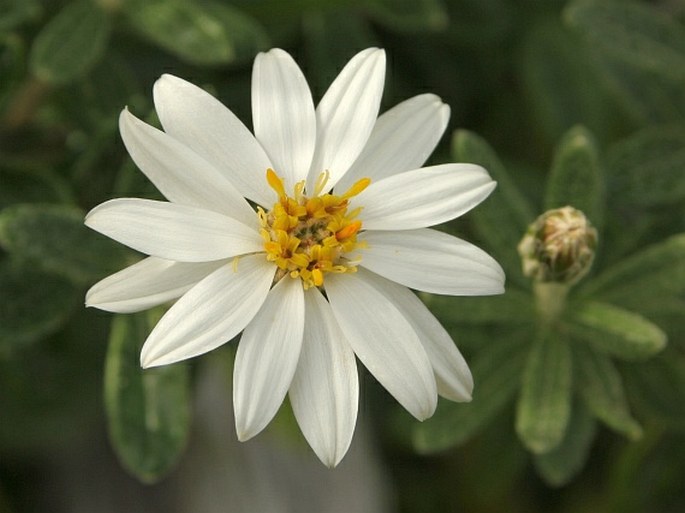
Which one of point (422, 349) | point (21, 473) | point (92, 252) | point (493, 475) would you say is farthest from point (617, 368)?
point (21, 473)

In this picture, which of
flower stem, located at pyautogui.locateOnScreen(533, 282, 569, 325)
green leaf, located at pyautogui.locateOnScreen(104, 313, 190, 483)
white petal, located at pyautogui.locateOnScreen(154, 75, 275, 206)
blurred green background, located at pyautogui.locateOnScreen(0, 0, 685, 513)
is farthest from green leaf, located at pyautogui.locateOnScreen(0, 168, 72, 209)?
flower stem, located at pyautogui.locateOnScreen(533, 282, 569, 325)

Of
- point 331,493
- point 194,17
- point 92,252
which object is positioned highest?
point 194,17

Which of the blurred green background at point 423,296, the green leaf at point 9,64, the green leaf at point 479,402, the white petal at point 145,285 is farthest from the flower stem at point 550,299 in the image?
the green leaf at point 9,64

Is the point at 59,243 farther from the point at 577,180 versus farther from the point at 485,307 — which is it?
the point at 577,180

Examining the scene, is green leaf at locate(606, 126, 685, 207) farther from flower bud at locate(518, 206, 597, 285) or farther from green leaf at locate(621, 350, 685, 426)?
flower bud at locate(518, 206, 597, 285)

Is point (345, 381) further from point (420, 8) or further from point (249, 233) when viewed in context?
point (420, 8)
